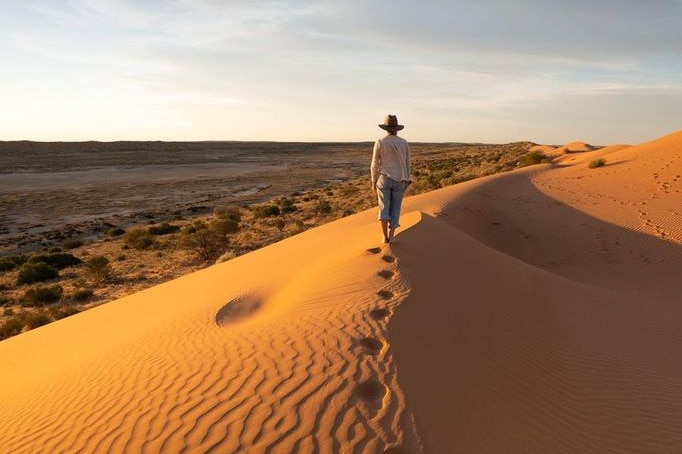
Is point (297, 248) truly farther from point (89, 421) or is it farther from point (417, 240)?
point (89, 421)

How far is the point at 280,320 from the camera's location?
5043 mm

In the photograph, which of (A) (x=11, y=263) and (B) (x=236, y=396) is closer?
(B) (x=236, y=396)

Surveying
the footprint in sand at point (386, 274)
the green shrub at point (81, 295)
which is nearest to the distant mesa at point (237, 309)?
the footprint in sand at point (386, 274)

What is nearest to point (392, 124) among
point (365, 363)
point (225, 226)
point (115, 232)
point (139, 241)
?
point (365, 363)

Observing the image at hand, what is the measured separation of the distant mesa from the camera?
580 cm

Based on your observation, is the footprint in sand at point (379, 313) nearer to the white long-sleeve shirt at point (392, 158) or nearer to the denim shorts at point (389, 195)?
the denim shorts at point (389, 195)

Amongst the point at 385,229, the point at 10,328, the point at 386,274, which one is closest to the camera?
the point at 386,274

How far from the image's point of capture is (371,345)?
4.17 metres

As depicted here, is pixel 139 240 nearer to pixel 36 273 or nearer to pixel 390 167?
pixel 36 273

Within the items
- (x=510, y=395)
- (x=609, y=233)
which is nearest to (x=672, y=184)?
(x=609, y=233)

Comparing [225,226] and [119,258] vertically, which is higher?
[225,226]

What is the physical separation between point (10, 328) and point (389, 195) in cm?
860

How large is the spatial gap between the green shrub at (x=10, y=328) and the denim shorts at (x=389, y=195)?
827 centimetres

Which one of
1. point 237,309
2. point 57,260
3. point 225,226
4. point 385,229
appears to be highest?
point 385,229
